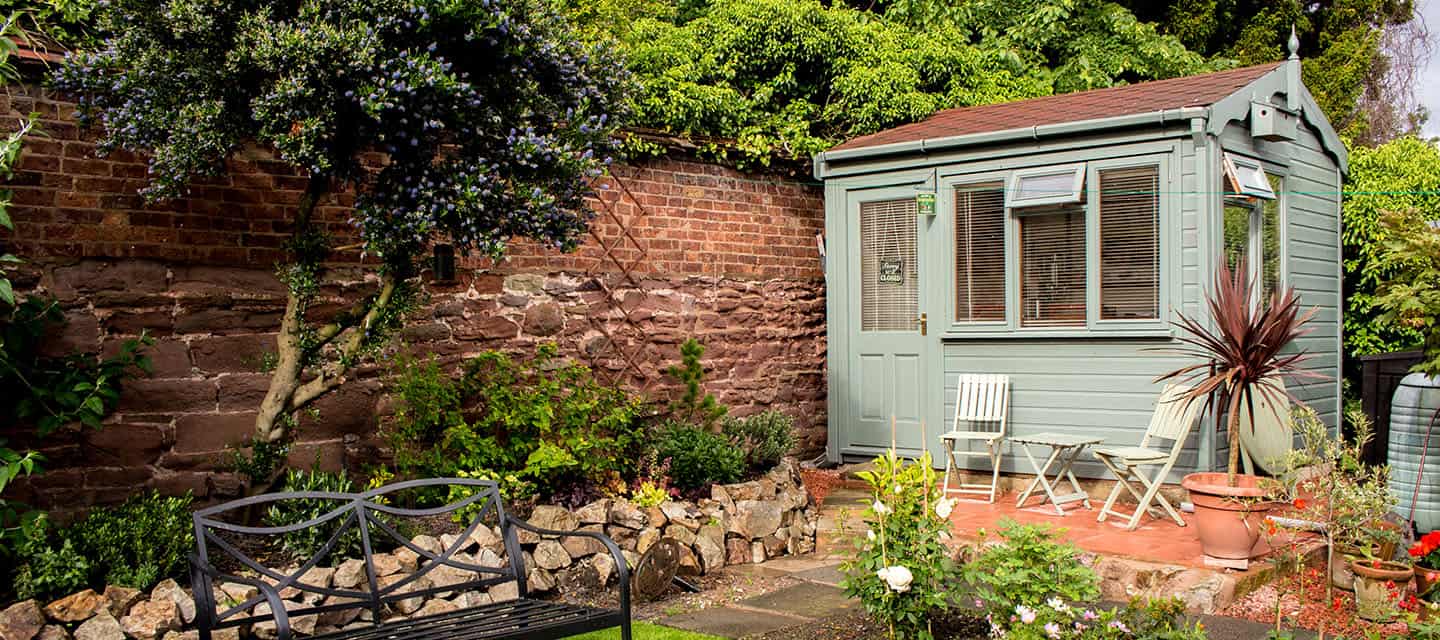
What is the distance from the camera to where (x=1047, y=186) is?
8023mm

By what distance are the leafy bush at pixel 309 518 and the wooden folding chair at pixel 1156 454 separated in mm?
4566

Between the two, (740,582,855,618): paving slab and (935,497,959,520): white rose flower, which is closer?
(935,497,959,520): white rose flower

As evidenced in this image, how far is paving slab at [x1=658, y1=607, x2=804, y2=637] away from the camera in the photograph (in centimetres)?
521

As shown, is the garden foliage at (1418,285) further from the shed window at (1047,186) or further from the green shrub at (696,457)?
the green shrub at (696,457)

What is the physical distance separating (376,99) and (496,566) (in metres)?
2.40

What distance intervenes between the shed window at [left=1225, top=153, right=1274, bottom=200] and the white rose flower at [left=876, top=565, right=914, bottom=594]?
4.68m

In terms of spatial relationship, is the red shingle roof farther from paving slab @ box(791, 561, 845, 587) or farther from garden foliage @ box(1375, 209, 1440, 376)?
paving slab @ box(791, 561, 845, 587)

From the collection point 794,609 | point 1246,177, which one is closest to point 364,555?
point 794,609

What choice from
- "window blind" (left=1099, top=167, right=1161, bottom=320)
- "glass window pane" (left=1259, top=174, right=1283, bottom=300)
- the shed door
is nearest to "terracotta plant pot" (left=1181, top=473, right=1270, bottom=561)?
"window blind" (left=1099, top=167, right=1161, bottom=320)

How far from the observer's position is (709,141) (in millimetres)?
9055

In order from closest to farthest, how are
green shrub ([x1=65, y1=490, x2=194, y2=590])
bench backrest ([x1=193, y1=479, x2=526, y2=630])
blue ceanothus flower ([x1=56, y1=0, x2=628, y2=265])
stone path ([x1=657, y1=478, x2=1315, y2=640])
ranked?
bench backrest ([x1=193, y1=479, x2=526, y2=630]) < green shrub ([x1=65, y1=490, x2=194, y2=590]) < blue ceanothus flower ([x1=56, y1=0, x2=628, y2=265]) < stone path ([x1=657, y1=478, x2=1315, y2=640])

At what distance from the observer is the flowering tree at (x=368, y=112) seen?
16.4 ft

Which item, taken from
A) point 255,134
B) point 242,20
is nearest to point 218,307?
point 255,134

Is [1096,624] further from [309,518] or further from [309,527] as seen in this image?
[309,518]
